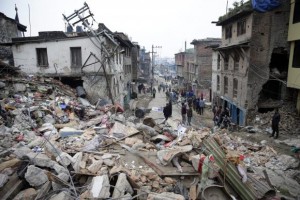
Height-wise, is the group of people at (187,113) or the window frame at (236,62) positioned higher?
the window frame at (236,62)

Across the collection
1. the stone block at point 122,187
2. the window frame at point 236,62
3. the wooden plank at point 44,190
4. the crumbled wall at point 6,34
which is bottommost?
the stone block at point 122,187

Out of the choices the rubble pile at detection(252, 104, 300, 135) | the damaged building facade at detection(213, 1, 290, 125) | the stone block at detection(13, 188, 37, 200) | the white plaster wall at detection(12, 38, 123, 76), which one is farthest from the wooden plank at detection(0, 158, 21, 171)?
the damaged building facade at detection(213, 1, 290, 125)

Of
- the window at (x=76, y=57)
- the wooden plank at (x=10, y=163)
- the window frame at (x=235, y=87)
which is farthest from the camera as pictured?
the window frame at (x=235, y=87)

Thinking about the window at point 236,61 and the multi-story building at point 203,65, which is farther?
the multi-story building at point 203,65

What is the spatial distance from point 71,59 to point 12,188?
1345 centimetres

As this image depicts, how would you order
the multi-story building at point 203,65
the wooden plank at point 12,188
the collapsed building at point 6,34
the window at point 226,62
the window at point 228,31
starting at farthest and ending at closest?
the multi-story building at point 203,65 < the window at point 226,62 < the window at point 228,31 < the collapsed building at point 6,34 < the wooden plank at point 12,188

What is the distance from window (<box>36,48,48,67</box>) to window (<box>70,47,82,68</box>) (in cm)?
231

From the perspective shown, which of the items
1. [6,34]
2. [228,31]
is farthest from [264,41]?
[6,34]

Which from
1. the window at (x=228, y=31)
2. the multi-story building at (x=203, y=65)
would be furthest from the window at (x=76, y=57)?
the multi-story building at (x=203, y=65)

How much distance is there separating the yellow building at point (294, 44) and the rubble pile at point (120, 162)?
6.57m

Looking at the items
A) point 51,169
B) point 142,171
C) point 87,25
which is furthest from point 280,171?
point 87,25

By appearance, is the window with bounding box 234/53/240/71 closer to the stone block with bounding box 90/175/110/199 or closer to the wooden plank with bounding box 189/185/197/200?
the wooden plank with bounding box 189/185/197/200

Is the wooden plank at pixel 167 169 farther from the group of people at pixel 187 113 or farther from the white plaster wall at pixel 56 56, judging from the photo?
the white plaster wall at pixel 56 56

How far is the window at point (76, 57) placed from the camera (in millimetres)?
17266
